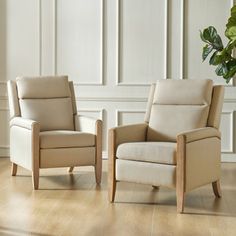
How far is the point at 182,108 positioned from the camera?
14.5ft

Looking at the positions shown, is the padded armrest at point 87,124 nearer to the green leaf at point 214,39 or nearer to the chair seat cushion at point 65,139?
the chair seat cushion at point 65,139

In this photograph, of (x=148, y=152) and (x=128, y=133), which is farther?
(x=128, y=133)

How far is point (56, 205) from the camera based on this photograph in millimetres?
3973

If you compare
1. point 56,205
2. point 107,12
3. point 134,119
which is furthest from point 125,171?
point 107,12

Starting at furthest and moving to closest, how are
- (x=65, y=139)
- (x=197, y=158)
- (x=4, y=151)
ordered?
1. (x=4, y=151)
2. (x=65, y=139)
3. (x=197, y=158)

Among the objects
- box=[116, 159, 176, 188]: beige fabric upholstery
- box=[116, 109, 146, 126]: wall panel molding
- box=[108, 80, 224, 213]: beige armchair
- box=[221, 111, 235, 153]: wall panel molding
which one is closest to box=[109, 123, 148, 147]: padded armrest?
box=[108, 80, 224, 213]: beige armchair

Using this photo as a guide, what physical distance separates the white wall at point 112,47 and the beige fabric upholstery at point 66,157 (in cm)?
143

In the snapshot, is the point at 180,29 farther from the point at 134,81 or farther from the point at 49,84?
the point at 49,84

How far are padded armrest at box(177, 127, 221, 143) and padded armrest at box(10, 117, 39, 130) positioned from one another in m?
1.37

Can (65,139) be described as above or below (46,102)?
below

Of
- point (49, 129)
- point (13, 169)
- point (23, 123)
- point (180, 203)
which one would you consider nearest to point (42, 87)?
point (49, 129)

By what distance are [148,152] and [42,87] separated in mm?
1622

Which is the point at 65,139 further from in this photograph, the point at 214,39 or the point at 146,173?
the point at 214,39

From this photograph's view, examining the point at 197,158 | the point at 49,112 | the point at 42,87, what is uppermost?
the point at 42,87
